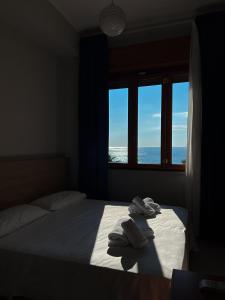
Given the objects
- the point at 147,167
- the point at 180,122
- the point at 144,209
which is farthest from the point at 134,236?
the point at 180,122

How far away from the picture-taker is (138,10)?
10.1ft

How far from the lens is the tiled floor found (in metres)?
2.25

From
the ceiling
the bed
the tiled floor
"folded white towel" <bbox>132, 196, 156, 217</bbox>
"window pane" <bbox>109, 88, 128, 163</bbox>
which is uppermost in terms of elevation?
the ceiling

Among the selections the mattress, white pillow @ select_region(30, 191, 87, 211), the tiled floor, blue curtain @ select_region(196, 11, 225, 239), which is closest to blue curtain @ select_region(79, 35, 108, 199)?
white pillow @ select_region(30, 191, 87, 211)

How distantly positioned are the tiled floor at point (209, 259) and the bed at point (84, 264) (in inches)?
23.4

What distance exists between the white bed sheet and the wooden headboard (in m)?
0.51

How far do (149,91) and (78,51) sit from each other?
124 centimetres

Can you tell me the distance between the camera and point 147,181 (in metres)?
3.46

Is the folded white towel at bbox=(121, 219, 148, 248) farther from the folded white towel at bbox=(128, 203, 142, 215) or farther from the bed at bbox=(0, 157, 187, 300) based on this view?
the folded white towel at bbox=(128, 203, 142, 215)

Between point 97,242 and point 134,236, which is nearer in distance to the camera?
point 134,236

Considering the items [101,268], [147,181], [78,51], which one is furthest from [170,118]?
[101,268]

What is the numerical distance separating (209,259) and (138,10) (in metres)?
3.10

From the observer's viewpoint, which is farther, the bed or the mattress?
the mattress

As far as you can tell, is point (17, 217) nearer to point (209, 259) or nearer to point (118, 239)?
point (118, 239)
